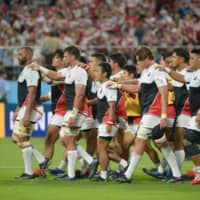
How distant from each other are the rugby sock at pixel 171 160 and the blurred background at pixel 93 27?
11.0 metres

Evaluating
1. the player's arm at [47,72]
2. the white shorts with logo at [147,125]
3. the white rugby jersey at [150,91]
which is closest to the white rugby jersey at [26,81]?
the player's arm at [47,72]

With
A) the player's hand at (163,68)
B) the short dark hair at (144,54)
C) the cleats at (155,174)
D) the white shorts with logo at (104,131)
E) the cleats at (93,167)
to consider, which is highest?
the short dark hair at (144,54)

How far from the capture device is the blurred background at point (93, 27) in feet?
86.2

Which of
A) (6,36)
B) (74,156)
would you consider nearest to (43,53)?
(6,36)

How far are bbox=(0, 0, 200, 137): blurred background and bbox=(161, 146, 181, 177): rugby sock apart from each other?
10975 millimetres

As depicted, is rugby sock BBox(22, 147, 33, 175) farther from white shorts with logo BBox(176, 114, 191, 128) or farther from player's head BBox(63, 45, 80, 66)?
white shorts with logo BBox(176, 114, 191, 128)

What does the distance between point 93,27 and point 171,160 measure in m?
14.4

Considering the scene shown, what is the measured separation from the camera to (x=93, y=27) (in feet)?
94.8

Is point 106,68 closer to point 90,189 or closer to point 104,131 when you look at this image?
point 104,131

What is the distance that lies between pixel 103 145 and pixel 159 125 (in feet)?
3.74

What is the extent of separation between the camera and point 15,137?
51.2 feet

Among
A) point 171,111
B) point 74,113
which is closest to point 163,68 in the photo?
point 171,111

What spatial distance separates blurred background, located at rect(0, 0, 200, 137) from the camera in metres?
26.3

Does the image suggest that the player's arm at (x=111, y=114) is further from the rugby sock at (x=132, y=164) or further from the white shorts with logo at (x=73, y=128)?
the rugby sock at (x=132, y=164)
